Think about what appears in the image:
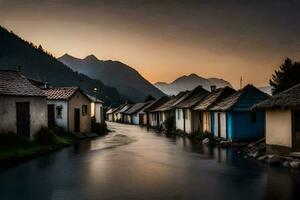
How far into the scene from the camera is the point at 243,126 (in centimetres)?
3619

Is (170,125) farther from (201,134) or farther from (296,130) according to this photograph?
(296,130)

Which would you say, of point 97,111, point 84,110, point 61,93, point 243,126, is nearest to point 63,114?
point 61,93

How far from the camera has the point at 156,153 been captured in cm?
2858

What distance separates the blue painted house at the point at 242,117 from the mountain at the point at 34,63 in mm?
123159

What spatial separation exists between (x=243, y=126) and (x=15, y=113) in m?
18.3

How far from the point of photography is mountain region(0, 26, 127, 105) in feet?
520

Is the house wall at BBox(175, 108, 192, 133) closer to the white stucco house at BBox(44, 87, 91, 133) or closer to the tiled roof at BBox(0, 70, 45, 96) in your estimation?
the white stucco house at BBox(44, 87, 91, 133)

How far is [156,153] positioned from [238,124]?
33.9 ft

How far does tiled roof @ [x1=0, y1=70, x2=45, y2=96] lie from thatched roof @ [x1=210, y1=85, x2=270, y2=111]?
618 inches

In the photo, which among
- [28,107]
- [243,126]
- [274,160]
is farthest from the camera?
[243,126]

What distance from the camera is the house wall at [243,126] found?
118 feet

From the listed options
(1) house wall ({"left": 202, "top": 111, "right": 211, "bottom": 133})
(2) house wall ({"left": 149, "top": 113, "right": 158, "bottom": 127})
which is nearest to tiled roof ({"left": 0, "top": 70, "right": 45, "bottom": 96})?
(1) house wall ({"left": 202, "top": 111, "right": 211, "bottom": 133})

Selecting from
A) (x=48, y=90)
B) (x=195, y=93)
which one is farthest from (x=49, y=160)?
(x=195, y=93)

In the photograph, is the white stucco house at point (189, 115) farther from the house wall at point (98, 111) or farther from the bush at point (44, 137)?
the bush at point (44, 137)
